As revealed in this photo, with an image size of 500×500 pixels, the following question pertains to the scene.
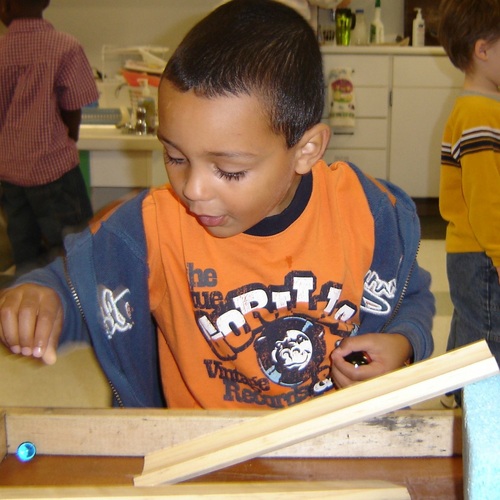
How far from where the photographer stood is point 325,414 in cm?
40

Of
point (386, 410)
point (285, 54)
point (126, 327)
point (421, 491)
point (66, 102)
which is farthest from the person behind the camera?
point (66, 102)

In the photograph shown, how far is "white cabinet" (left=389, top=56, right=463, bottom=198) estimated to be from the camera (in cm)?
360

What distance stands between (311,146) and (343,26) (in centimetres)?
329

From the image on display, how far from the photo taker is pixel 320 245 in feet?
2.68

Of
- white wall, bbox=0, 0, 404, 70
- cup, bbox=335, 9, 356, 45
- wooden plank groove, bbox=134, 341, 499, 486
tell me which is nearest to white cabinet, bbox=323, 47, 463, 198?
cup, bbox=335, 9, 356, 45

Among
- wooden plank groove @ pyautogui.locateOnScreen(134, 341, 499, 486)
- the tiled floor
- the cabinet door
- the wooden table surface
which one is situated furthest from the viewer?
the cabinet door

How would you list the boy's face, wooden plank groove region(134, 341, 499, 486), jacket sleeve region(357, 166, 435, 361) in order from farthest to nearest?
Result: jacket sleeve region(357, 166, 435, 361) < the boy's face < wooden plank groove region(134, 341, 499, 486)

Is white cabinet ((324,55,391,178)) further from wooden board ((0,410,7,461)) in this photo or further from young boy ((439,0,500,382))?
wooden board ((0,410,7,461))

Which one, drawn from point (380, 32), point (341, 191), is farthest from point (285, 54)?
point (380, 32)

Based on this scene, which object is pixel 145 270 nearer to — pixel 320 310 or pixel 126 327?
pixel 126 327

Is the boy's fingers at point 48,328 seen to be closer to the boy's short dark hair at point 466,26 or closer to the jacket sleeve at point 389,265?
the jacket sleeve at point 389,265

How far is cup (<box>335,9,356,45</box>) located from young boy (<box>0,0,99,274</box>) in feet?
6.81

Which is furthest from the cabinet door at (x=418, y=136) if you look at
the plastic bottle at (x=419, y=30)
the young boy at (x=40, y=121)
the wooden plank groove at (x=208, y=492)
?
the wooden plank groove at (x=208, y=492)

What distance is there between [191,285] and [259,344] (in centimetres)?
10
